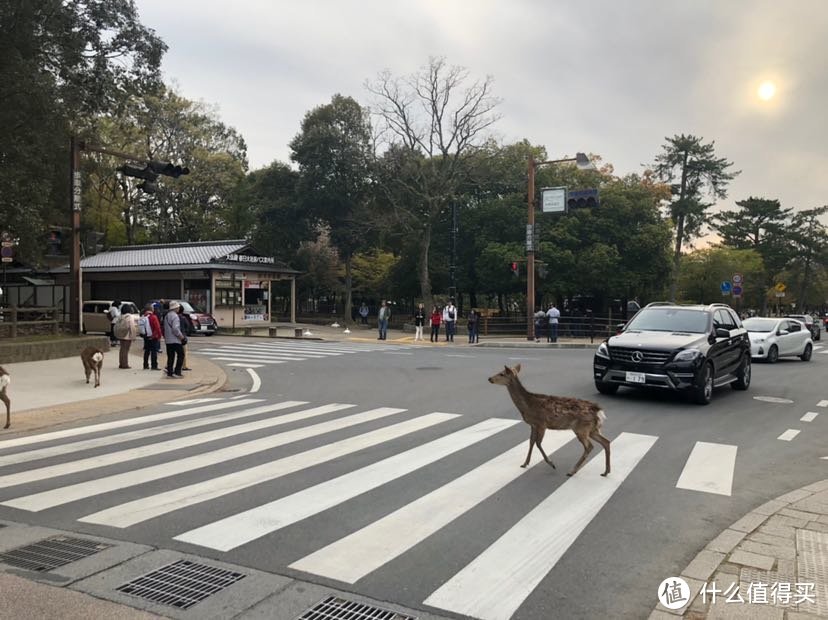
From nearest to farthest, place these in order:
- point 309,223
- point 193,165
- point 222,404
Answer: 1. point 222,404
2. point 309,223
3. point 193,165

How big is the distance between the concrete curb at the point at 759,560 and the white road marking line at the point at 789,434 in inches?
121

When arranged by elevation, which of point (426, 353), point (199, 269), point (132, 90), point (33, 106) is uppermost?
point (132, 90)

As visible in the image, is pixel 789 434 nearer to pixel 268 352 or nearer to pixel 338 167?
pixel 268 352

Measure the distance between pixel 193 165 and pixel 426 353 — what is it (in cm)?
3549

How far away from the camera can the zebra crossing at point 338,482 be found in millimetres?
4250

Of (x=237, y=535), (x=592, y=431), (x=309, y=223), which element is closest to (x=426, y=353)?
(x=592, y=431)

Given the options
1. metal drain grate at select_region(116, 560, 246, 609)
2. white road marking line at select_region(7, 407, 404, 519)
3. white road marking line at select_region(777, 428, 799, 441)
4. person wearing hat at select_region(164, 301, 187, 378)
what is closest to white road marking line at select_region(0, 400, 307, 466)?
white road marking line at select_region(7, 407, 404, 519)

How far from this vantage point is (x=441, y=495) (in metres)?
5.65

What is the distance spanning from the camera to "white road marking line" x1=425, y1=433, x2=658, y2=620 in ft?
12.0

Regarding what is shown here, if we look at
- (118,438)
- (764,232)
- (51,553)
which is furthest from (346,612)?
(764,232)

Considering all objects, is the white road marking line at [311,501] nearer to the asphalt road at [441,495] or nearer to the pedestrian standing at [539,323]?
the asphalt road at [441,495]

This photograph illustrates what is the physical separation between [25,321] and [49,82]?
7322 millimetres

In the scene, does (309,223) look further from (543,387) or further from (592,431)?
(592,431)

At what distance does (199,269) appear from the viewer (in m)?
35.4
